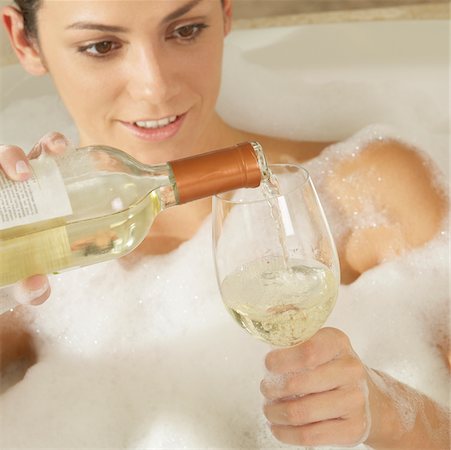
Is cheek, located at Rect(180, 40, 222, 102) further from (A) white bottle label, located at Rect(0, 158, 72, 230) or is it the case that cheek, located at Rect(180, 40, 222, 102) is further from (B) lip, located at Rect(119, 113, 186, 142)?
(A) white bottle label, located at Rect(0, 158, 72, 230)

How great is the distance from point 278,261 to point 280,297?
57 millimetres

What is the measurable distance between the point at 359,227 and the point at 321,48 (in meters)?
0.56

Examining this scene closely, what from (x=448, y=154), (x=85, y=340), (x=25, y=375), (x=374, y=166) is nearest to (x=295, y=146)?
(x=374, y=166)

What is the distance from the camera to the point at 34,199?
0.79 metres

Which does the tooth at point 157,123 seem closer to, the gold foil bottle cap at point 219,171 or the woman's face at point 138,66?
the woman's face at point 138,66

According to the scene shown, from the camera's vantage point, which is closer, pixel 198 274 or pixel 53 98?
pixel 198 274

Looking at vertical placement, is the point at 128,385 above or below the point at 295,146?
below

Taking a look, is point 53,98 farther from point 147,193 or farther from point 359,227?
point 147,193

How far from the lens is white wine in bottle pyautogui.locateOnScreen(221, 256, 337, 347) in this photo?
2.75 ft

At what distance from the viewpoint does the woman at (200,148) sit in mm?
927

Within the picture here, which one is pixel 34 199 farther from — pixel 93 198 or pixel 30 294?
pixel 30 294

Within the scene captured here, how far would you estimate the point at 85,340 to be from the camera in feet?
4.29

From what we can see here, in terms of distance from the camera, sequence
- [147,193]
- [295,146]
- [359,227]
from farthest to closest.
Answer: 1. [295,146]
2. [359,227]
3. [147,193]

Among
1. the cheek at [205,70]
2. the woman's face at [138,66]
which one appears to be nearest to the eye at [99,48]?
the woman's face at [138,66]
